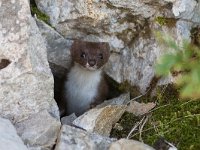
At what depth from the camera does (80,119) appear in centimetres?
253

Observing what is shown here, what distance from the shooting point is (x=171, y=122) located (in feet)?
8.87

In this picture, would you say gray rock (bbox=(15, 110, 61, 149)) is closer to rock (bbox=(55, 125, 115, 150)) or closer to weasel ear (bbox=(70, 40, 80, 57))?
rock (bbox=(55, 125, 115, 150))

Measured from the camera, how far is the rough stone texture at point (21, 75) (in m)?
2.24

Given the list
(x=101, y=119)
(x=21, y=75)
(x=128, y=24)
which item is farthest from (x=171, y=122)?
(x=21, y=75)

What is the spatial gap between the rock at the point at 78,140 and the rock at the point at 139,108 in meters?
0.72

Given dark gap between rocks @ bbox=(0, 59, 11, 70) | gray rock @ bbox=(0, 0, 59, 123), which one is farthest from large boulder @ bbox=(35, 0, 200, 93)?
dark gap between rocks @ bbox=(0, 59, 11, 70)

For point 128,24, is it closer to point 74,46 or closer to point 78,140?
point 74,46

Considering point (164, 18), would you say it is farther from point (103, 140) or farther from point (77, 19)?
point (103, 140)

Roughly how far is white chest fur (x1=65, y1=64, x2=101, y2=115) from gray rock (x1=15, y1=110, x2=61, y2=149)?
1493 mm

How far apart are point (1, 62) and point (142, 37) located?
132 centimetres

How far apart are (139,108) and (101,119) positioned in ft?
1.53

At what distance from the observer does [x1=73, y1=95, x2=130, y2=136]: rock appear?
2.50 metres

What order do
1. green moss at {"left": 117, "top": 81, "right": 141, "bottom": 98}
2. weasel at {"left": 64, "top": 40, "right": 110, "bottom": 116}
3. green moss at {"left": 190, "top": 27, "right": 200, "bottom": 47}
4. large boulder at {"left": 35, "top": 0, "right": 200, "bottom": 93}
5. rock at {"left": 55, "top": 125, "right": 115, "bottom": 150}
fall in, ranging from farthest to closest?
weasel at {"left": 64, "top": 40, "right": 110, "bottom": 116}, green moss at {"left": 117, "top": 81, "right": 141, "bottom": 98}, green moss at {"left": 190, "top": 27, "right": 200, "bottom": 47}, large boulder at {"left": 35, "top": 0, "right": 200, "bottom": 93}, rock at {"left": 55, "top": 125, "right": 115, "bottom": 150}

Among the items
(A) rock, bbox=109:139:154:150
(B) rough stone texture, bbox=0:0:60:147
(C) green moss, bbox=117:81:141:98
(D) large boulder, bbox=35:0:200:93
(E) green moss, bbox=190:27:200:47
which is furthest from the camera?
(C) green moss, bbox=117:81:141:98
